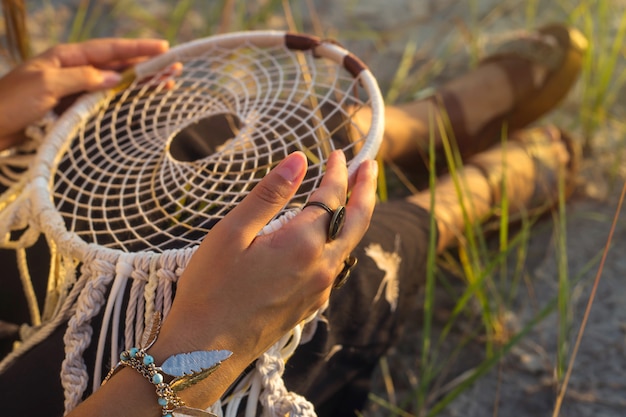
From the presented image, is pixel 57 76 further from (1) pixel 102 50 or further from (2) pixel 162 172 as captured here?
(2) pixel 162 172

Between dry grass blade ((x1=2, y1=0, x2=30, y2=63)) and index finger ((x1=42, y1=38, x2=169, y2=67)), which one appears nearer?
index finger ((x1=42, y1=38, x2=169, y2=67))

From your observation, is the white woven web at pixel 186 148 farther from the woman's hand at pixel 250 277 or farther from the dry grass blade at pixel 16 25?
the dry grass blade at pixel 16 25

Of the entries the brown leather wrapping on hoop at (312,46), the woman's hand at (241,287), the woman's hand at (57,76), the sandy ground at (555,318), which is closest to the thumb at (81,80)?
the woman's hand at (57,76)

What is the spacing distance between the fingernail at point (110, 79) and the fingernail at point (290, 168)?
1.81ft

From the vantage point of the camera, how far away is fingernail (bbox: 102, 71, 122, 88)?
120 centimetres

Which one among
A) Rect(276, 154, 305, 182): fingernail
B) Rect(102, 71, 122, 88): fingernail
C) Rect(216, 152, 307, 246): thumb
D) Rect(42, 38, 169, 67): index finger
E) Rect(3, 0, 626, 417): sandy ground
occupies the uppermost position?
Rect(42, 38, 169, 67): index finger

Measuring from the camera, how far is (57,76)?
117 centimetres

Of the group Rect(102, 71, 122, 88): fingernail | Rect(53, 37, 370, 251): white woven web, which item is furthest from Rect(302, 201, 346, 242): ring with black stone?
Rect(102, 71, 122, 88): fingernail

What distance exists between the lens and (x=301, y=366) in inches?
39.9

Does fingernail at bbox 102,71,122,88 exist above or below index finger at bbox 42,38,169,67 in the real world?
below

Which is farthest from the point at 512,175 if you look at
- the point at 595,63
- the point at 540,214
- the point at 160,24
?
the point at 160,24

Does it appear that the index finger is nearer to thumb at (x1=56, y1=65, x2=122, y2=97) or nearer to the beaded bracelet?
thumb at (x1=56, y1=65, x2=122, y2=97)

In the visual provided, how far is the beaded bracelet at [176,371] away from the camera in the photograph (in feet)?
2.56

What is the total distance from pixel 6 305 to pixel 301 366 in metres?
0.51
